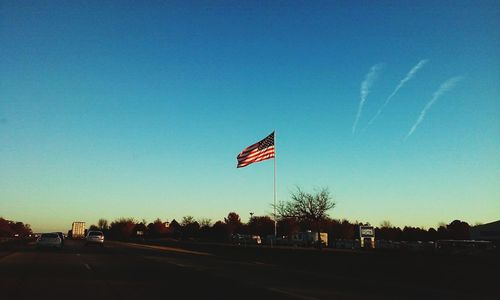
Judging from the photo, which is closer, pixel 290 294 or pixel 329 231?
pixel 290 294

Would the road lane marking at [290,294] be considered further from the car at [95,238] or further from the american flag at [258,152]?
the car at [95,238]

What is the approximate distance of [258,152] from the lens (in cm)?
4288

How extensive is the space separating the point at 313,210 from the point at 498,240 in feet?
124

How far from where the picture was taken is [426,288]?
1658 centimetres

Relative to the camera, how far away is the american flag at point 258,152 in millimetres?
42344

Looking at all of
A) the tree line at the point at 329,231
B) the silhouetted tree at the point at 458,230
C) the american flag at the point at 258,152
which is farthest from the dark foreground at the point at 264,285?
the silhouetted tree at the point at 458,230

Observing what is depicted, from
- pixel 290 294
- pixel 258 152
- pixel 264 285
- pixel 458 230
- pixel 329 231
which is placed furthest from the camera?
pixel 458 230

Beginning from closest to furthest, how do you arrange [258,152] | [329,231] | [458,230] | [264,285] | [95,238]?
1. [264,285]
2. [258,152]
3. [95,238]
4. [329,231]
5. [458,230]

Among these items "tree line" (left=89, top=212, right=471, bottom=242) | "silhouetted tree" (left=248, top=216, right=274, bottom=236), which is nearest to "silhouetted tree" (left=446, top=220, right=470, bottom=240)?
"tree line" (left=89, top=212, right=471, bottom=242)

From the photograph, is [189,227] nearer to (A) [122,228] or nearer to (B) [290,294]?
(A) [122,228]

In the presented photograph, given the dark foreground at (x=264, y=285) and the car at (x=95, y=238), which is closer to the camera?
the dark foreground at (x=264, y=285)

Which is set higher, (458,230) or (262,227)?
(458,230)

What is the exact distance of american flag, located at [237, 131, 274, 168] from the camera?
4234 centimetres

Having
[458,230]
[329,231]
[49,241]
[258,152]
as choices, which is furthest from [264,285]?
[458,230]
